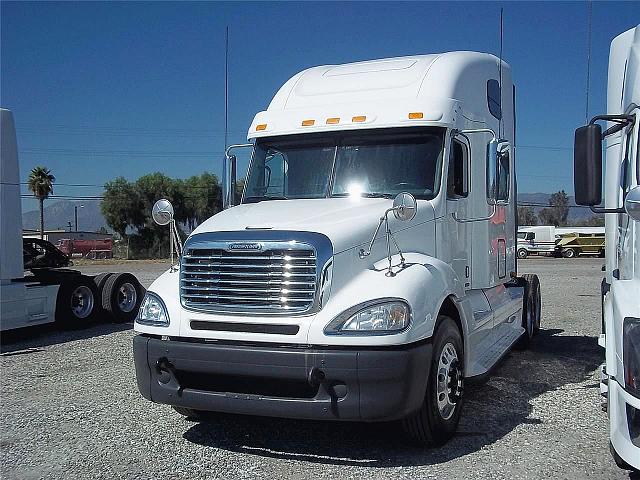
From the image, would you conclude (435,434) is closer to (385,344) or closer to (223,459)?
(385,344)

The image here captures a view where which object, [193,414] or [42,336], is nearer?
[193,414]

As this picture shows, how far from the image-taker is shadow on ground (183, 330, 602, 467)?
5.22 m

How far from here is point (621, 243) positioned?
198 inches

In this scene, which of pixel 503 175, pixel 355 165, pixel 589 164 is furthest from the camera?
pixel 503 175

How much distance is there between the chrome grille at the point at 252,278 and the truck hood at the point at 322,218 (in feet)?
0.68

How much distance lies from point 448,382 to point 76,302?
8783mm

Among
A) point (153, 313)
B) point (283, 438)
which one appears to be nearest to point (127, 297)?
point (153, 313)

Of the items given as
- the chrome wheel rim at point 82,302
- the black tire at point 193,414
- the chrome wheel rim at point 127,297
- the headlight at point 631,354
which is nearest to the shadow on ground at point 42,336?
the chrome wheel rim at point 82,302

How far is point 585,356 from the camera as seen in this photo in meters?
9.17

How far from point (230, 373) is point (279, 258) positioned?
35.8 inches

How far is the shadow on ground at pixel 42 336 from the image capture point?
10.6 metres

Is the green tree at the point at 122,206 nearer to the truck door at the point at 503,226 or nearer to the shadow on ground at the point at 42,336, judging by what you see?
the shadow on ground at the point at 42,336

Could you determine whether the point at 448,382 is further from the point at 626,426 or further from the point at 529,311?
the point at 529,311

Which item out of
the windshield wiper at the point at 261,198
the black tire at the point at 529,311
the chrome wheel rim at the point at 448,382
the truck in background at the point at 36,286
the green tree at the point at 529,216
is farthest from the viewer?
the green tree at the point at 529,216
